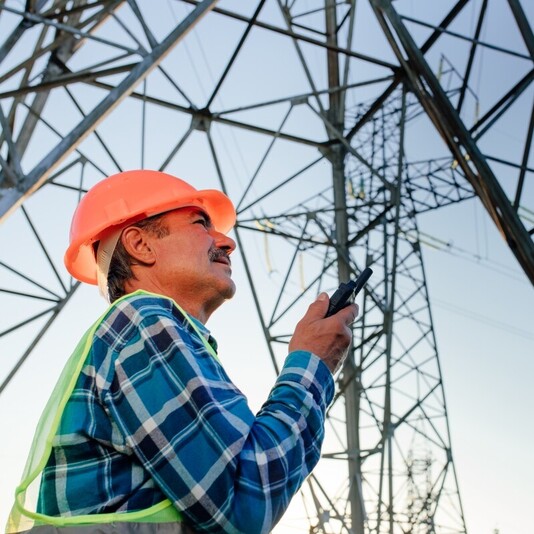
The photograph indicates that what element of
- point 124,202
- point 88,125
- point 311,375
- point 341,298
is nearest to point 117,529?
point 311,375

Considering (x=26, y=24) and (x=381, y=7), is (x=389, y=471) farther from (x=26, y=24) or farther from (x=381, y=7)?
(x=26, y=24)

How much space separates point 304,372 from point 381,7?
17.7ft

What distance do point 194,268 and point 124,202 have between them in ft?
1.09

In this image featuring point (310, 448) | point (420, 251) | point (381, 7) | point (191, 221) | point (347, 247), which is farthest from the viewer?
point (420, 251)

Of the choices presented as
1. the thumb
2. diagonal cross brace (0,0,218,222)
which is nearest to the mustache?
the thumb

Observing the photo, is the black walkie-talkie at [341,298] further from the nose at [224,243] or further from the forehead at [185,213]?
the forehead at [185,213]

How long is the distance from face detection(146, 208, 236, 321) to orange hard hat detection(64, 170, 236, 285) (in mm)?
90

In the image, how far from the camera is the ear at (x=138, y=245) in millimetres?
1998

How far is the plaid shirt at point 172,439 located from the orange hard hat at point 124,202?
A: 637 mm

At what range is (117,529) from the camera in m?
1.36

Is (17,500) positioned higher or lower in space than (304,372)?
lower

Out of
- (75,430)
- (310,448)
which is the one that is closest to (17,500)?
(75,430)

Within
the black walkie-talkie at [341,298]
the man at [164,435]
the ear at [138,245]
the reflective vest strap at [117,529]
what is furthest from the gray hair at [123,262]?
the reflective vest strap at [117,529]

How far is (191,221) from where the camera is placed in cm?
213
